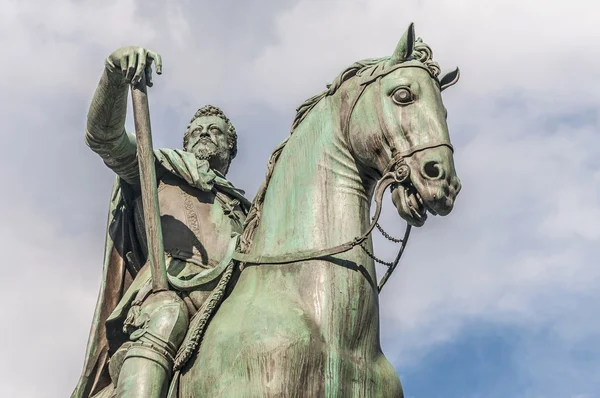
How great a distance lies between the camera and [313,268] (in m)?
7.80

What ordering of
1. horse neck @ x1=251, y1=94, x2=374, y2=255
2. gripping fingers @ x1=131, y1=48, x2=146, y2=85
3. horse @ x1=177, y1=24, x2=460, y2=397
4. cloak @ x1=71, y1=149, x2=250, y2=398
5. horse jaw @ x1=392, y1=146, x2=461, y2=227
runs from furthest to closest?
cloak @ x1=71, y1=149, x2=250, y2=398
gripping fingers @ x1=131, y1=48, x2=146, y2=85
horse neck @ x1=251, y1=94, x2=374, y2=255
horse jaw @ x1=392, y1=146, x2=461, y2=227
horse @ x1=177, y1=24, x2=460, y2=397

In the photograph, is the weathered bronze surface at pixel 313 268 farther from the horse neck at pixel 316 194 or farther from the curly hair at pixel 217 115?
the curly hair at pixel 217 115

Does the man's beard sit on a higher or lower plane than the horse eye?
higher

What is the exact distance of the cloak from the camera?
9.48 meters

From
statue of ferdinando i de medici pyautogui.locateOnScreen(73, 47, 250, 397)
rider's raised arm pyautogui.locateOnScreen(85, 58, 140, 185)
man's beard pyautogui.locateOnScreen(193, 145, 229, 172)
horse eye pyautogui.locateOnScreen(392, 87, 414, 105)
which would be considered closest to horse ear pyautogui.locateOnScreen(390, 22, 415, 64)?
horse eye pyautogui.locateOnScreen(392, 87, 414, 105)

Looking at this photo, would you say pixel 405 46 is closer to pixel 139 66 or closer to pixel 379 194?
pixel 379 194

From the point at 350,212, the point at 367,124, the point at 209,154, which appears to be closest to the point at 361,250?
the point at 350,212

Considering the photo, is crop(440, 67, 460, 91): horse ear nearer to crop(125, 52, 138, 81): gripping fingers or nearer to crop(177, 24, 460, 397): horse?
crop(177, 24, 460, 397): horse

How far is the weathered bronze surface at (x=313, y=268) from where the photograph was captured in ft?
24.8

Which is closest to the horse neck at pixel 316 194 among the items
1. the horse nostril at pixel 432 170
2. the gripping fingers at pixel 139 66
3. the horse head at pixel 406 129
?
the horse head at pixel 406 129

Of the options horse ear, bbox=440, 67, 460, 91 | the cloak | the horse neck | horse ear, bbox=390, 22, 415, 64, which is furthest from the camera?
the cloak

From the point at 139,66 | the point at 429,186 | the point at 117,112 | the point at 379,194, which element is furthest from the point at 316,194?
the point at 117,112

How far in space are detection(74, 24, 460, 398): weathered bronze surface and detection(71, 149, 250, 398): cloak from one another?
2.08 feet

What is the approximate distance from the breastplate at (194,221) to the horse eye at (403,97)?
232cm
